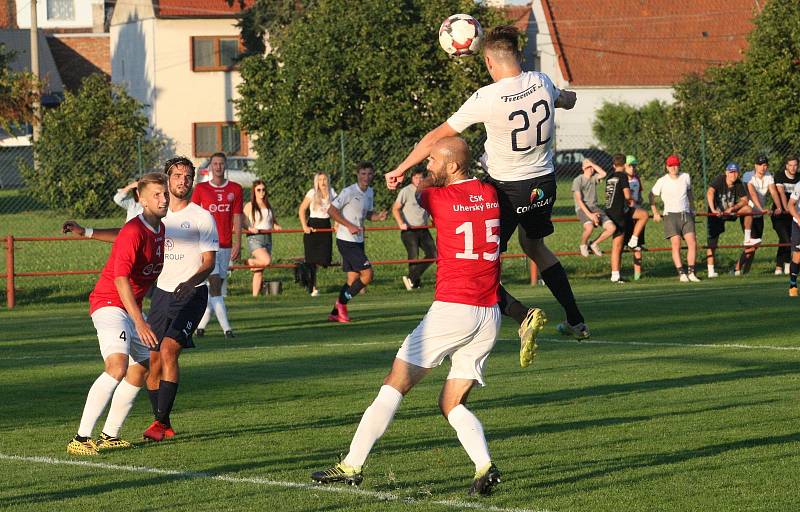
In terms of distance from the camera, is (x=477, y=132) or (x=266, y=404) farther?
(x=477, y=132)

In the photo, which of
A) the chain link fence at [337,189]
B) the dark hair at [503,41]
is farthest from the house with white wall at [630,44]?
the dark hair at [503,41]

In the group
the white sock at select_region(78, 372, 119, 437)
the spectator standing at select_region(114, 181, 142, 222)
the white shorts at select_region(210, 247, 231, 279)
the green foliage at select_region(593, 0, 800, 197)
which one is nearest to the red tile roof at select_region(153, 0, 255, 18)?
the green foliage at select_region(593, 0, 800, 197)

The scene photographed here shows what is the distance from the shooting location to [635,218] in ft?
78.2

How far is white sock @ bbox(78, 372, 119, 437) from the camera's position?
8961mm

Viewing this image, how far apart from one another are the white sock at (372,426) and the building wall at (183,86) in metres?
52.2

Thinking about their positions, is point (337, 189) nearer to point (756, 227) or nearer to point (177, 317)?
point (756, 227)

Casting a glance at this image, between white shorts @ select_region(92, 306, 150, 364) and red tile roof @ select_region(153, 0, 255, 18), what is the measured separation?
50.3 metres

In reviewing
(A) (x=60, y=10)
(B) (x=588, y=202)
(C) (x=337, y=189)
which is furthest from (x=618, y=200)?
(A) (x=60, y=10)

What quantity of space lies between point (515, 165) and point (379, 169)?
2394cm

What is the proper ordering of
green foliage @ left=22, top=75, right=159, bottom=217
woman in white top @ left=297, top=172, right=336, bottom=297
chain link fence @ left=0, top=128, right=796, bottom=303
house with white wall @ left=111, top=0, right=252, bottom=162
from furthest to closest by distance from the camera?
house with white wall @ left=111, top=0, right=252, bottom=162
green foliage @ left=22, top=75, right=159, bottom=217
chain link fence @ left=0, top=128, right=796, bottom=303
woman in white top @ left=297, top=172, right=336, bottom=297

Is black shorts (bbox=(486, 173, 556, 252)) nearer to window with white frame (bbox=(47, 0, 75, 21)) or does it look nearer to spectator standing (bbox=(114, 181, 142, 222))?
spectator standing (bbox=(114, 181, 142, 222))

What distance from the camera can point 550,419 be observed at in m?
9.97

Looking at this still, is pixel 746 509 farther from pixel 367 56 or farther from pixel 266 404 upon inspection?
pixel 367 56

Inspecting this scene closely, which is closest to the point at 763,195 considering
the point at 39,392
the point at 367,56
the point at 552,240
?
the point at 552,240
